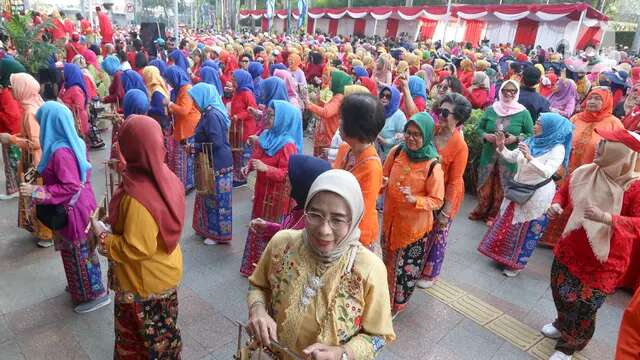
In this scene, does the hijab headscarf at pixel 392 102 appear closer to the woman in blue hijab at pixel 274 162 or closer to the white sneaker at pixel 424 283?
the woman in blue hijab at pixel 274 162

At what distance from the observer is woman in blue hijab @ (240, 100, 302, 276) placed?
12.7ft

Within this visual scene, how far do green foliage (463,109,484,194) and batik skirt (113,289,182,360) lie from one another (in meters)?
5.38

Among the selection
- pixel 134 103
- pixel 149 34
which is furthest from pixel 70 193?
pixel 149 34

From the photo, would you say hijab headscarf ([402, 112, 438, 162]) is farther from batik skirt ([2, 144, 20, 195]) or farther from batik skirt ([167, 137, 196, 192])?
batik skirt ([2, 144, 20, 195])

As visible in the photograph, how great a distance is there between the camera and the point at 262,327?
1.64 m

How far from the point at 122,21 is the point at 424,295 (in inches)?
2083

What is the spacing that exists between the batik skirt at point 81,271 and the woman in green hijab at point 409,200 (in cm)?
245

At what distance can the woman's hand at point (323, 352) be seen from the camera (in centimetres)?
150

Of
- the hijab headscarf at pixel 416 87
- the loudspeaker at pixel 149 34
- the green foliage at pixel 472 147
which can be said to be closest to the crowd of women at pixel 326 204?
the hijab headscarf at pixel 416 87

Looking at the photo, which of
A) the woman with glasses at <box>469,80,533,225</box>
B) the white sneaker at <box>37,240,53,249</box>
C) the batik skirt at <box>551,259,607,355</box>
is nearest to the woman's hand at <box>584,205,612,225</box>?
the batik skirt at <box>551,259,607,355</box>

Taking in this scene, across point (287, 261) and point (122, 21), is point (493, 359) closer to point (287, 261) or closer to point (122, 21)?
point (287, 261)

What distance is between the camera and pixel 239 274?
425 centimetres

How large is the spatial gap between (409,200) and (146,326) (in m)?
1.98

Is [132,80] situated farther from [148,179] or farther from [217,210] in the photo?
[148,179]
